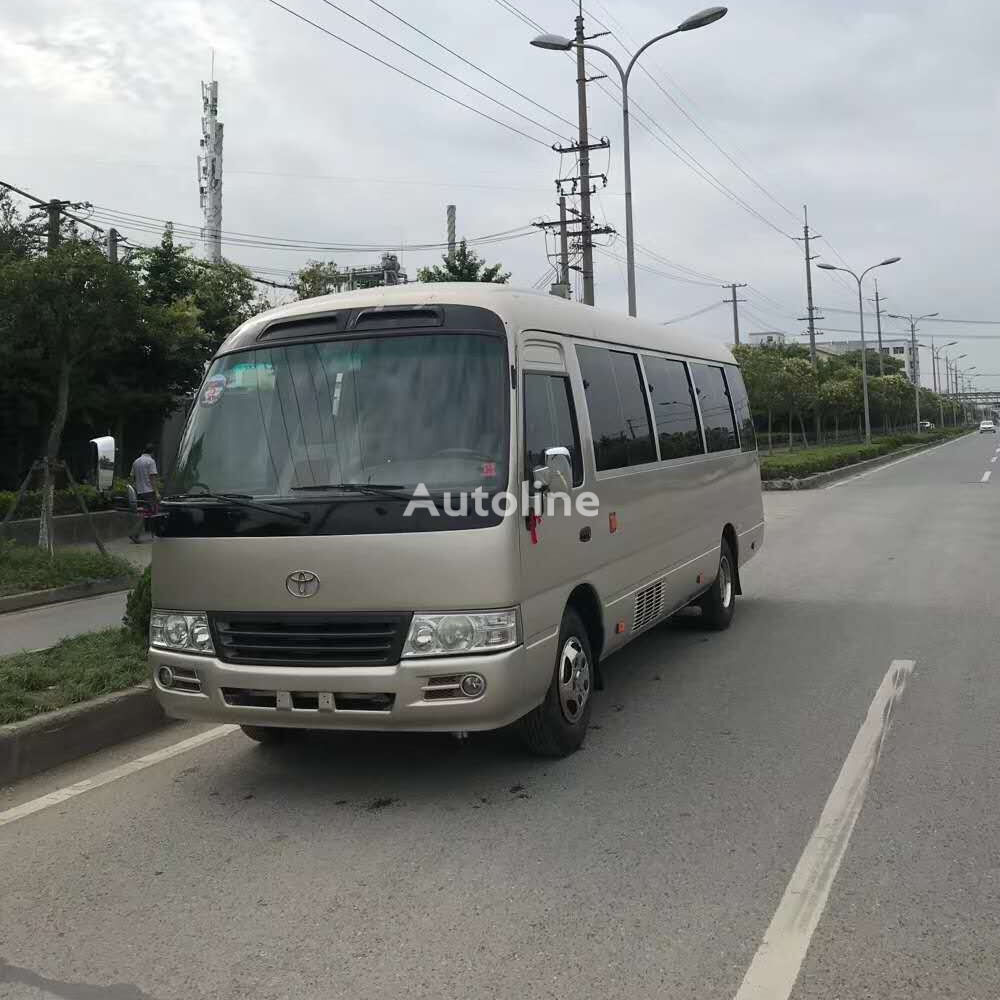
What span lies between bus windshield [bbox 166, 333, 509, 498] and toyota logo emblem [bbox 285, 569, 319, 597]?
402 millimetres

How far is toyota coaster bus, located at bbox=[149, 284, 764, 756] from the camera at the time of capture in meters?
4.55

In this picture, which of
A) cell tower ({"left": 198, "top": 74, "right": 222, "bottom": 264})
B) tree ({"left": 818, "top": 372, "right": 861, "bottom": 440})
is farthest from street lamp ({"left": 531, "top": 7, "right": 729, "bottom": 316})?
cell tower ({"left": 198, "top": 74, "right": 222, "bottom": 264})

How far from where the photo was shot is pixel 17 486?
20281mm

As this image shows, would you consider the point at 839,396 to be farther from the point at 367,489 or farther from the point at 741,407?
the point at 367,489

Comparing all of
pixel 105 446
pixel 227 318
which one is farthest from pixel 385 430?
pixel 227 318

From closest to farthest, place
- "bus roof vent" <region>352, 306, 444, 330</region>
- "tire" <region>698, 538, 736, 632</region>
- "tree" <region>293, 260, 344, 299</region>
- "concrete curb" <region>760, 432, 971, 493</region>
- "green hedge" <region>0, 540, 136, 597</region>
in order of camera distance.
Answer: "bus roof vent" <region>352, 306, 444, 330</region>, "tire" <region>698, 538, 736, 632</region>, "green hedge" <region>0, 540, 136, 597</region>, "concrete curb" <region>760, 432, 971, 493</region>, "tree" <region>293, 260, 344, 299</region>

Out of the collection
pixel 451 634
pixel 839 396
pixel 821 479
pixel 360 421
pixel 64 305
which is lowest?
pixel 821 479

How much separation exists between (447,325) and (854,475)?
29.7 metres

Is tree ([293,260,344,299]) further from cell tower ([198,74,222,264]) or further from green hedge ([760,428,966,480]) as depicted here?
cell tower ([198,74,222,264])

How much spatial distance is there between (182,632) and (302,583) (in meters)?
0.76

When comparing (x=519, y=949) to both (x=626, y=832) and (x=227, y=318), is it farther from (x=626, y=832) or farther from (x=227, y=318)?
(x=227, y=318)

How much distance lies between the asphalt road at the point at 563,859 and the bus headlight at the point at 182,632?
2.34 feet

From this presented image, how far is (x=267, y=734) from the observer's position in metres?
5.73

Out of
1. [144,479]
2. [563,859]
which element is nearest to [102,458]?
[563,859]
